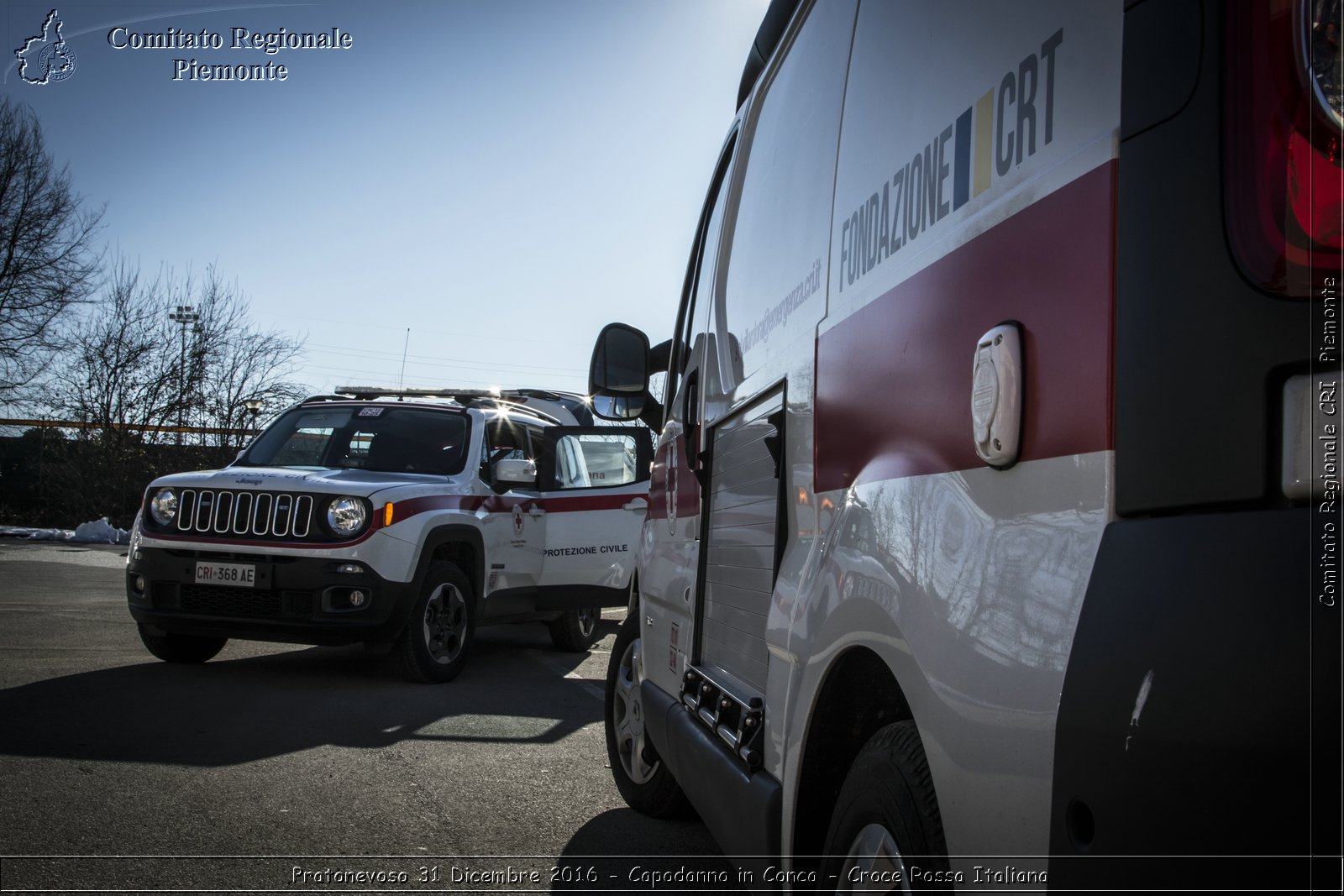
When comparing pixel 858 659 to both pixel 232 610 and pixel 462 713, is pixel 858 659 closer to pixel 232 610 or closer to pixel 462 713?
pixel 462 713

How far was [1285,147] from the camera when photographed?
1008 millimetres

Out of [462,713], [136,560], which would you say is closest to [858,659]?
[462,713]

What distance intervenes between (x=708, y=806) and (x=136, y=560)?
18.3ft

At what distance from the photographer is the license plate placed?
22.2 ft

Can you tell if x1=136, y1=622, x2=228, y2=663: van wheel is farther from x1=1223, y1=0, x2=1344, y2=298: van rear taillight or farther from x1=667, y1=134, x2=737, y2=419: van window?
x1=1223, y1=0, x2=1344, y2=298: van rear taillight

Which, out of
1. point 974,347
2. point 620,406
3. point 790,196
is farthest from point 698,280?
point 974,347

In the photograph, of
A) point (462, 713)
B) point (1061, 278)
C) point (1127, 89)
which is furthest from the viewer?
point (462, 713)

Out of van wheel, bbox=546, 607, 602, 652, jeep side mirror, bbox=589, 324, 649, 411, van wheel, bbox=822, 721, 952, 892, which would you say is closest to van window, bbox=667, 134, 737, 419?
jeep side mirror, bbox=589, 324, 649, 411

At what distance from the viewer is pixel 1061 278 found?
1278mm

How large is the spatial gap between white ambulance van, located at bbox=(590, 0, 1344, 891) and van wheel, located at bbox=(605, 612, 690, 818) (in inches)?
67.9

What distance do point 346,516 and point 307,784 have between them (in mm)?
2729

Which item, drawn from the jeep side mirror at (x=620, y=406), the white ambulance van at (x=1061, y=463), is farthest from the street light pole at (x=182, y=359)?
the white ambulance van at (x=1061, y=463)

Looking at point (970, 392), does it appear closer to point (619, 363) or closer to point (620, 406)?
point (619, 363)

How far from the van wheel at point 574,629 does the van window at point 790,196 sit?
20.2 feet
